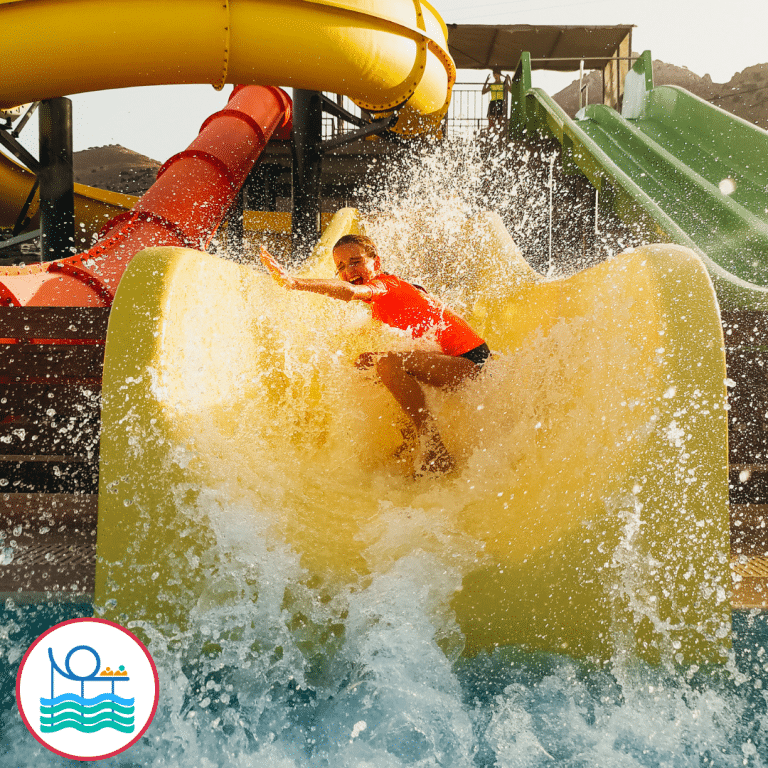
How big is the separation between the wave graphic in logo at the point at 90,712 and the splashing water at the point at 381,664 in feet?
0.83

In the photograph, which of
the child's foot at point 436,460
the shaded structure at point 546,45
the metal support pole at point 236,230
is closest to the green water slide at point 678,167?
the child's foot at point 436,460

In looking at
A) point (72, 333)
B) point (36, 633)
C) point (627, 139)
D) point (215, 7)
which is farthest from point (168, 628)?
point (627, 139)

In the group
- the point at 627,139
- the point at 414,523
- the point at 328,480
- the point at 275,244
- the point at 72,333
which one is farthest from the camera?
the point at 275,244

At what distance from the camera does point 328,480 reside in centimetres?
204

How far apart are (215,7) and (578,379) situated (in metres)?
3.38

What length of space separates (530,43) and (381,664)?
12367mm

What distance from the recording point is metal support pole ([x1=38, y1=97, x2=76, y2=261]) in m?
4.77

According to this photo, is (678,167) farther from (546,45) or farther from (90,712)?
(546,45)

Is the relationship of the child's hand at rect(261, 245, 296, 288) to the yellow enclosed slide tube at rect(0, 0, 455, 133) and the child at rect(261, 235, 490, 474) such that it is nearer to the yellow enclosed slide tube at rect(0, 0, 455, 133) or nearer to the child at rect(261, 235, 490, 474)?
the child at rect(261, 235, 490, 474)

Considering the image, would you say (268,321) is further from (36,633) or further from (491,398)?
(36,633)

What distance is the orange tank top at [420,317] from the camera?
222 centimetres

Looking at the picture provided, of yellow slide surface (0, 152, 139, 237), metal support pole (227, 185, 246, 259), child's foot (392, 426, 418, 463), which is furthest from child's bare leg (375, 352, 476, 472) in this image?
yellow slide surface (0, 152, 139, 237)

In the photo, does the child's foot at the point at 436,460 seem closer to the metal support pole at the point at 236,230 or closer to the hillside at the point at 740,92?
the metal support pole at the point at 236,230

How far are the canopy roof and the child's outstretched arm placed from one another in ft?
32.0
